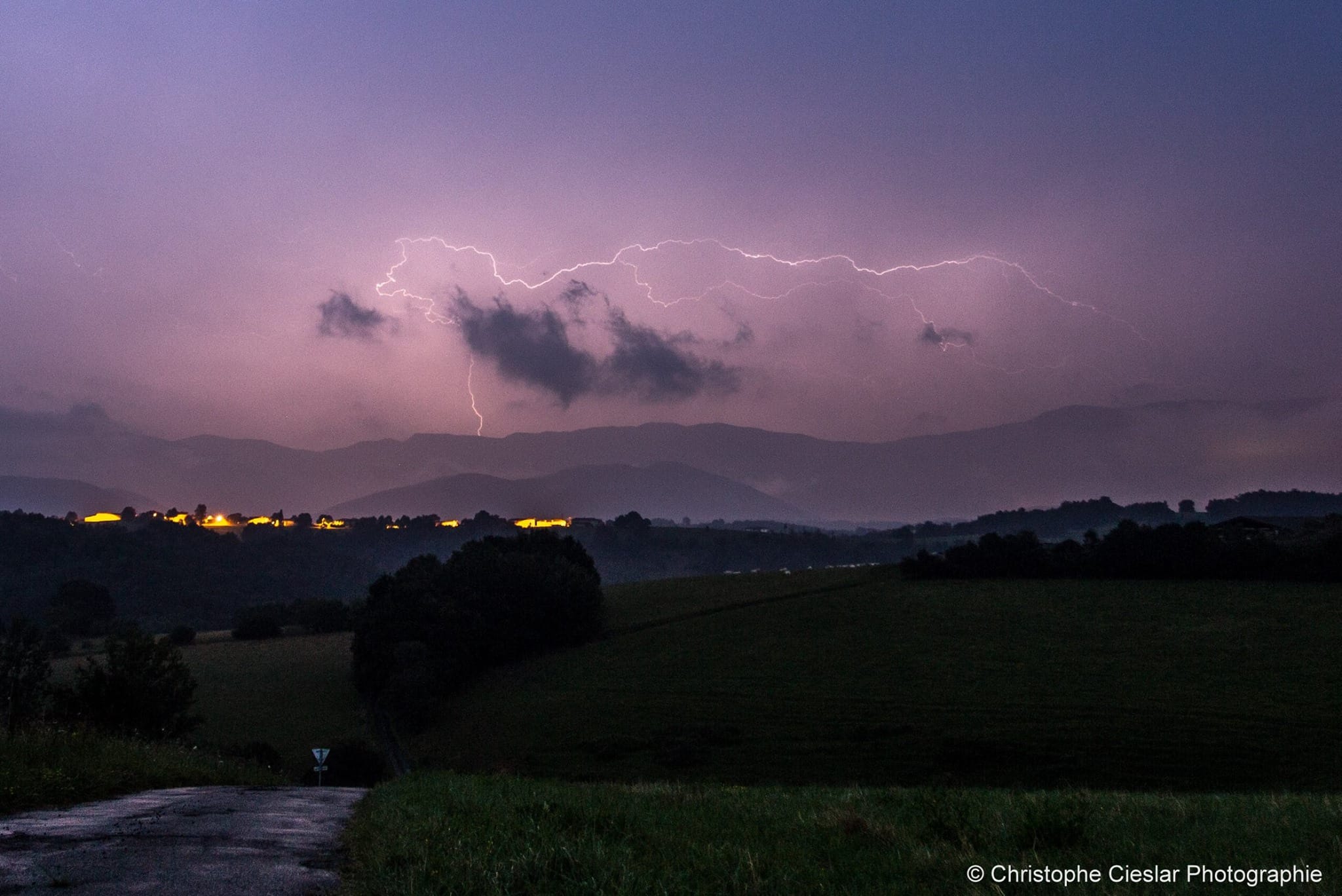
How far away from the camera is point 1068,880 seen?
262 inches

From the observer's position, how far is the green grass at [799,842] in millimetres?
6609

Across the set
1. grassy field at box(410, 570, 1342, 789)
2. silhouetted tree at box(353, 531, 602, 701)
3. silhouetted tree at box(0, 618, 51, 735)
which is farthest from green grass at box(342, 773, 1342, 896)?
silhouetted tree at box(353, 531, 602, 701)

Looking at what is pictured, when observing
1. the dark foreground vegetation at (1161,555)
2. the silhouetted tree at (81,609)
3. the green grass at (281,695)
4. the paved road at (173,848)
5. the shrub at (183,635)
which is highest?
the paved road at (173,848)

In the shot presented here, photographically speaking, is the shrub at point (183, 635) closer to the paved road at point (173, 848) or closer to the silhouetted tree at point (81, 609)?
the silhouetted tree at point (81, 609)

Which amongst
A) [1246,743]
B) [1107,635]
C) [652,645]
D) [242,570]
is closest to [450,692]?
[652,645]

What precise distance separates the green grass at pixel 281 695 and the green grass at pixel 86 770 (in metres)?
35.0

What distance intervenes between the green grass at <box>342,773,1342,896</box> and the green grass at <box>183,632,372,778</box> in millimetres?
47656

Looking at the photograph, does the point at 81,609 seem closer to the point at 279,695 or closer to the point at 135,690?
the point at 279,695

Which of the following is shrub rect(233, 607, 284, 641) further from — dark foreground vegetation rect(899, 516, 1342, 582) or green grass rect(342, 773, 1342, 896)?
green grass rect(342, 773, 1342, 896)

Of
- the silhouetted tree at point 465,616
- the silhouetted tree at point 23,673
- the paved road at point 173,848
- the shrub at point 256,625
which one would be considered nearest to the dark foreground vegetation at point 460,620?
the silhouetted tree at point 465,616

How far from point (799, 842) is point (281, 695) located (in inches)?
3404

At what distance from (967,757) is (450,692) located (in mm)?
52409

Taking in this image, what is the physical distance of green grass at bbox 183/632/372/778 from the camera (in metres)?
65.2

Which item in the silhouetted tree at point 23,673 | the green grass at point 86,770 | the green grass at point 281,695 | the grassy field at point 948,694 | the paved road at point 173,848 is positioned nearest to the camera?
the paved road at point 173,848
